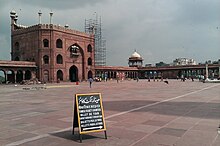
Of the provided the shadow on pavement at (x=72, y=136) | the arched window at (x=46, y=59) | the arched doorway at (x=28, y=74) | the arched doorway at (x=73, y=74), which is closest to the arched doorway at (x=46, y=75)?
the arched window at (x=46, y=59)

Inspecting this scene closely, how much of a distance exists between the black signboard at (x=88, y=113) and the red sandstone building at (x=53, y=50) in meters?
50.3

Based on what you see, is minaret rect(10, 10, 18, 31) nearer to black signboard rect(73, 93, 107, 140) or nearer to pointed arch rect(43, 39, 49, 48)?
pointed arch rect(43, 39, 49, 48)

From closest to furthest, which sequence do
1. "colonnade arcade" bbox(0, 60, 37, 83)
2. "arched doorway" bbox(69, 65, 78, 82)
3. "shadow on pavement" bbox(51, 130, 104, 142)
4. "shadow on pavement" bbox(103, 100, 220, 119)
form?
"shadow on pavement" bbox(51, 130, 104, 142), "shadow on pavement" bbox(103, 100, 220, 119), "colonnade arcade" bbox(0, 60, 37, 83), "arched doorway" bbox(69, 65, 78, 82)

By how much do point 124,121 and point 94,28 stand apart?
6700 cm

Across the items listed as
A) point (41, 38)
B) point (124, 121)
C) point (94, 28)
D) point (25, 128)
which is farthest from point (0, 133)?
point (94, 28)

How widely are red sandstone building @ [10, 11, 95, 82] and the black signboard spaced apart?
165ft

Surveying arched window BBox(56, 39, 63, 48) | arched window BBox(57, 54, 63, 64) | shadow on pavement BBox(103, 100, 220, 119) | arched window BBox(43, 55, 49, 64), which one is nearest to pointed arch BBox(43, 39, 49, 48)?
arched window BBox(43, 55, 49, 64)

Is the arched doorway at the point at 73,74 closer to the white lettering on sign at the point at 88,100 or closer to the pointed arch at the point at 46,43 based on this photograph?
the pointed arch at the point at 46,43

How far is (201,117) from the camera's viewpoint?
851 cm

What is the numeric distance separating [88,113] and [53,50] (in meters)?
51.7

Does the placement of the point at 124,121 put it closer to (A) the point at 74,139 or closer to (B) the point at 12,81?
(A) the point at 74,139

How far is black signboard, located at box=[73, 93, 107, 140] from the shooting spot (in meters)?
5.62

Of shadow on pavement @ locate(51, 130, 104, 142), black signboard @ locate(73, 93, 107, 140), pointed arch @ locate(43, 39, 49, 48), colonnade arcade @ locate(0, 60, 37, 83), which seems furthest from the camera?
pointed arch @ locate(43, 39, 49, 48)

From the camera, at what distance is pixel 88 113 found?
576 cm
